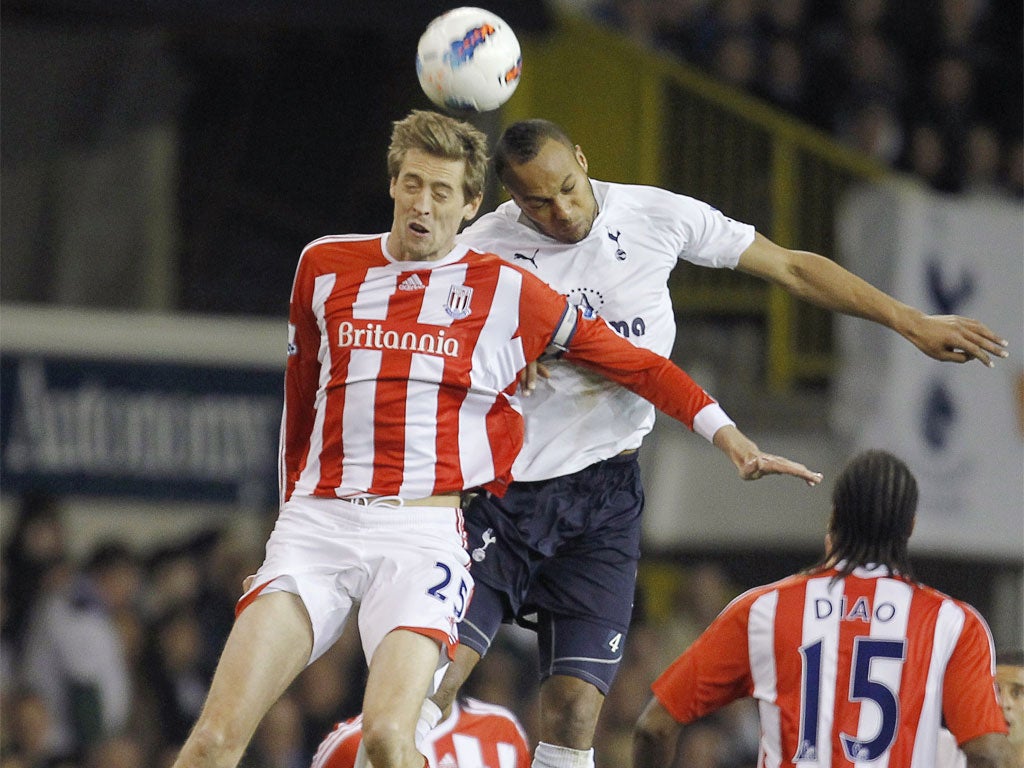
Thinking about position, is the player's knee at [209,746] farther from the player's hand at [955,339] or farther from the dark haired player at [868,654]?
the player's hand at [955,339]

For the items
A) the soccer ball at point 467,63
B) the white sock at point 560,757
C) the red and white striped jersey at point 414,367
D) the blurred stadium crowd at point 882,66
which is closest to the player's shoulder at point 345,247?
the red and white striped jersey at point 414,367

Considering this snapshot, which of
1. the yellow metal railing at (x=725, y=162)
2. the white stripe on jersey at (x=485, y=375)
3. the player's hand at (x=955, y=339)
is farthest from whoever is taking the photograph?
the yellow metal railing at (x=725, y=162)

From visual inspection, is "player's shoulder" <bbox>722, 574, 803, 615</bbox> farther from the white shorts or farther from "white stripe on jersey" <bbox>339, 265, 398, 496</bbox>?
"white stripe on jersey" <bbox>339, 265, 398, 496</bbox>

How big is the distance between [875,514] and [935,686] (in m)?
0.48

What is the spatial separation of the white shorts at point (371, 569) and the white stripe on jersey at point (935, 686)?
4.24 feet

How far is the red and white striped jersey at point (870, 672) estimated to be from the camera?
15.7 ft

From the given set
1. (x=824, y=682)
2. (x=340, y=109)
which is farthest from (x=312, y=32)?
(x=824, y=682)

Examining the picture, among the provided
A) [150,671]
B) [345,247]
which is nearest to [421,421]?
[345,247]

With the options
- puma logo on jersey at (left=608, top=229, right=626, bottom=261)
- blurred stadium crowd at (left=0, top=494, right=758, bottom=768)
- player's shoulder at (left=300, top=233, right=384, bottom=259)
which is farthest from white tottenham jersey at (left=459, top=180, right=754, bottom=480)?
blurred stadium crowd at (left=0, top=494, right=758, bottom=768)

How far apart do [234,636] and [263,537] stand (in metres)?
6.37

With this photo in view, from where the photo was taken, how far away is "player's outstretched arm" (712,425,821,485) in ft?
16.6

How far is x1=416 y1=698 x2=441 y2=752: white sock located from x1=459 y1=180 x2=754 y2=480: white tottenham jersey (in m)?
0.81

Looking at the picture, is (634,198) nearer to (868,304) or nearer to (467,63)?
(467,63)

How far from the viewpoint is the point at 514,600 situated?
5719 millimetres
